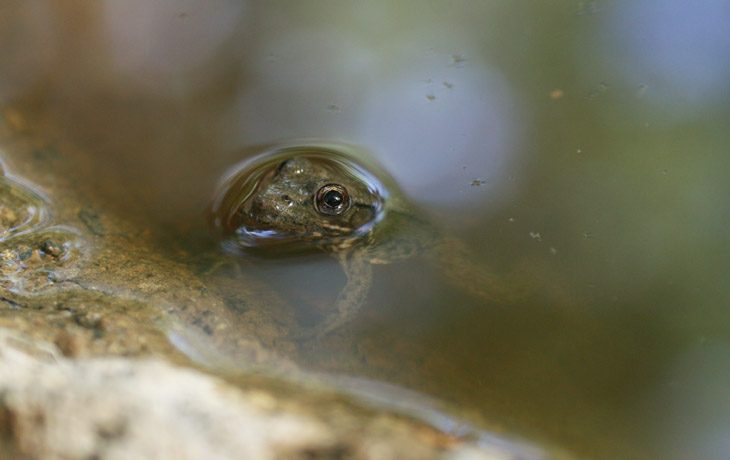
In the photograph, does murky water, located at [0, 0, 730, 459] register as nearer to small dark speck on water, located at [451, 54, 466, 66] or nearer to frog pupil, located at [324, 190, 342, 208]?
small dark speck on water, located at [451, 54, 466, 66]

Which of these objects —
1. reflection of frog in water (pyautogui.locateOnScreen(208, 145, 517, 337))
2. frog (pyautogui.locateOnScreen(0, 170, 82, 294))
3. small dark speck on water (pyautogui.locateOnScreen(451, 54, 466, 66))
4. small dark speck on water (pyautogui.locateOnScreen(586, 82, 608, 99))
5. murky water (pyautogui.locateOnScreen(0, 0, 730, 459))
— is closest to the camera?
frog (pyautogui.locateOnScreen(0, 170, 82, 294))

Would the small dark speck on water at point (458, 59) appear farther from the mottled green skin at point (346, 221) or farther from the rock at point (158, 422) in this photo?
the rock at point (158, 422)

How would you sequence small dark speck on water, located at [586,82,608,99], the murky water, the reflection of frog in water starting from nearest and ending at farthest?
the murky water < the reflection of frog in water < small dark speck on water, located at [586,82,608,99]

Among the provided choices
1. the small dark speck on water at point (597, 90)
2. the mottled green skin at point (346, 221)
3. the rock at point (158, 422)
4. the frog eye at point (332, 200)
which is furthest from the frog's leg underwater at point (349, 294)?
the small dark speck on water at point (597, 90)

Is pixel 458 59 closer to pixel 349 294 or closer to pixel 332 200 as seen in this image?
pixel 332 200

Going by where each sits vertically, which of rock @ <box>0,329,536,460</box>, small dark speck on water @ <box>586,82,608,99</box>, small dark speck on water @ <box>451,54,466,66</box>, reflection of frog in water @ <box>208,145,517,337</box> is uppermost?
small dark speck on water @ <box>451,54,466,66</box>

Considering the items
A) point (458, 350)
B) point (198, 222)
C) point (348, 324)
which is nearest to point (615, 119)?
point (458, 350)

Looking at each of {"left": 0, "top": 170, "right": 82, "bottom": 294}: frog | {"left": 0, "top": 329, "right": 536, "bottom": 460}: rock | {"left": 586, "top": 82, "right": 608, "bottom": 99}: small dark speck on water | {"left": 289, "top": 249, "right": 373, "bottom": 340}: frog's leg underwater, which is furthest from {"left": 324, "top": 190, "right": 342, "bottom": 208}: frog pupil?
{"left": 586, "top": 82, "right": 608, "bottom": 99}: small dark speck on water
